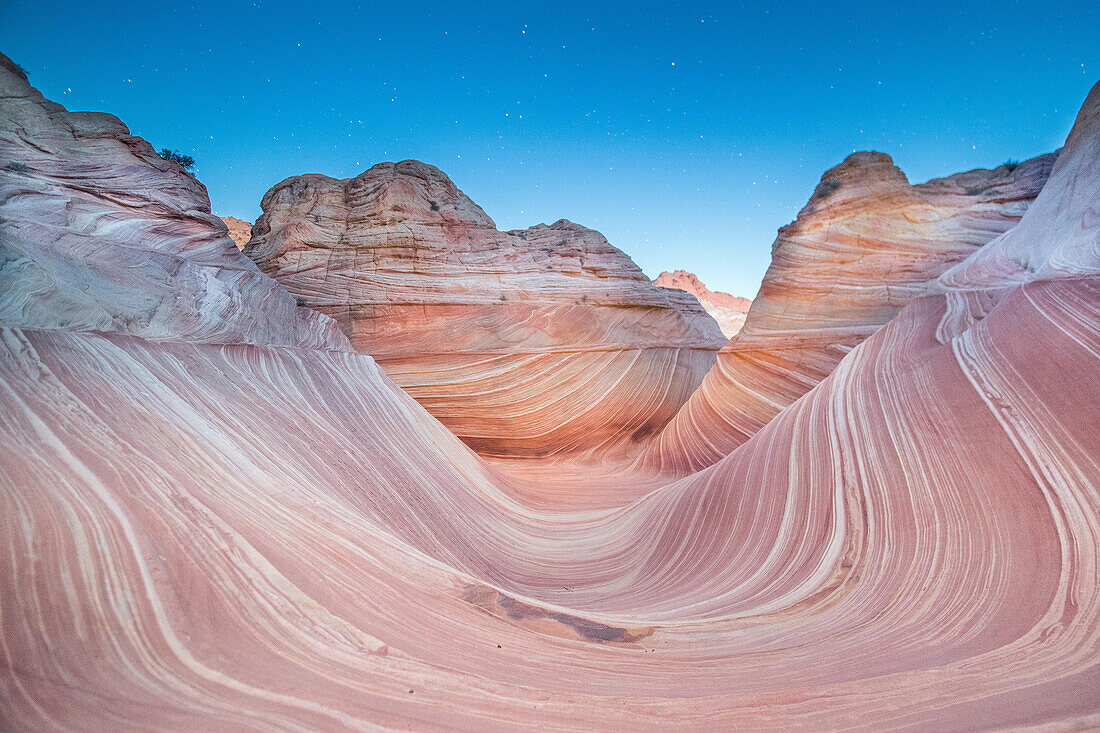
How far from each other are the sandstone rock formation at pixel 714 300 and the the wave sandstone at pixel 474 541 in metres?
22.2

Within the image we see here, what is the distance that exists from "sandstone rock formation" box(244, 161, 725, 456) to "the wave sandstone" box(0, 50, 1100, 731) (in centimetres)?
362

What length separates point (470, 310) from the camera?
7.78 metres

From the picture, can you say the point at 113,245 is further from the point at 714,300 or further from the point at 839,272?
the point at 714,300

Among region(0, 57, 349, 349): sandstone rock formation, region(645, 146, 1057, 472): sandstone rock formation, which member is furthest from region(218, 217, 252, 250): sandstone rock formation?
region(645, 146, 1057, 472): sandstone rock formation

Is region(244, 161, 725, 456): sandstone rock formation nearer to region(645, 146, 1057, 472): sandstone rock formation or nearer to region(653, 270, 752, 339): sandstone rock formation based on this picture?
region(645, 146, 1057, 472): sandstone rock formation

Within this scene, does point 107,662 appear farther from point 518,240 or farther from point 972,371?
point 518,240

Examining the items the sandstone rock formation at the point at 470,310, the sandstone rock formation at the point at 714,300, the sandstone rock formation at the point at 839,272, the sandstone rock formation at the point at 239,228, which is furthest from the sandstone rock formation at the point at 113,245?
the sandstone rock formation at the point at 714,300

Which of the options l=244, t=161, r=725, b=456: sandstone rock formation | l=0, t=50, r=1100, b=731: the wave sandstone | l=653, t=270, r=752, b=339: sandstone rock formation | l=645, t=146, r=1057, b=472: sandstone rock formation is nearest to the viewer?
l=0, t=50, r=1100, b=731: the wave sandstone

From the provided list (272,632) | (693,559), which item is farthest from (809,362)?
(272,632)

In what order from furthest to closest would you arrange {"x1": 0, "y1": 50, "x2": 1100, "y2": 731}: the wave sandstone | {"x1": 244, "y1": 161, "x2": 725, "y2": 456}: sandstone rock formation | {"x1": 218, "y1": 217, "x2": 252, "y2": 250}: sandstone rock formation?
{"x1": 218, "y1": 217, "x2": 252, "y2": 250}: sandstone rock formation
{"x1": 244, "y1": 161, "x2": 725, "y2": 456}: sandstone rock formation
{"x1": 0, "y1": 50, "x2": 1100, "y2": 731}: the wave sandstone

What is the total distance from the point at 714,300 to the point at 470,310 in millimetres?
24827

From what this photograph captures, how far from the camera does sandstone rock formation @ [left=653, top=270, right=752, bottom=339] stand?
25.6 meters

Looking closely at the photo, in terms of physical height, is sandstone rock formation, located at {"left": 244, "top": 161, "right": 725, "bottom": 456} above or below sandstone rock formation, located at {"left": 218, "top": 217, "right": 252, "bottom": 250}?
below

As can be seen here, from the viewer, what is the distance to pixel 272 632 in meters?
1.25
